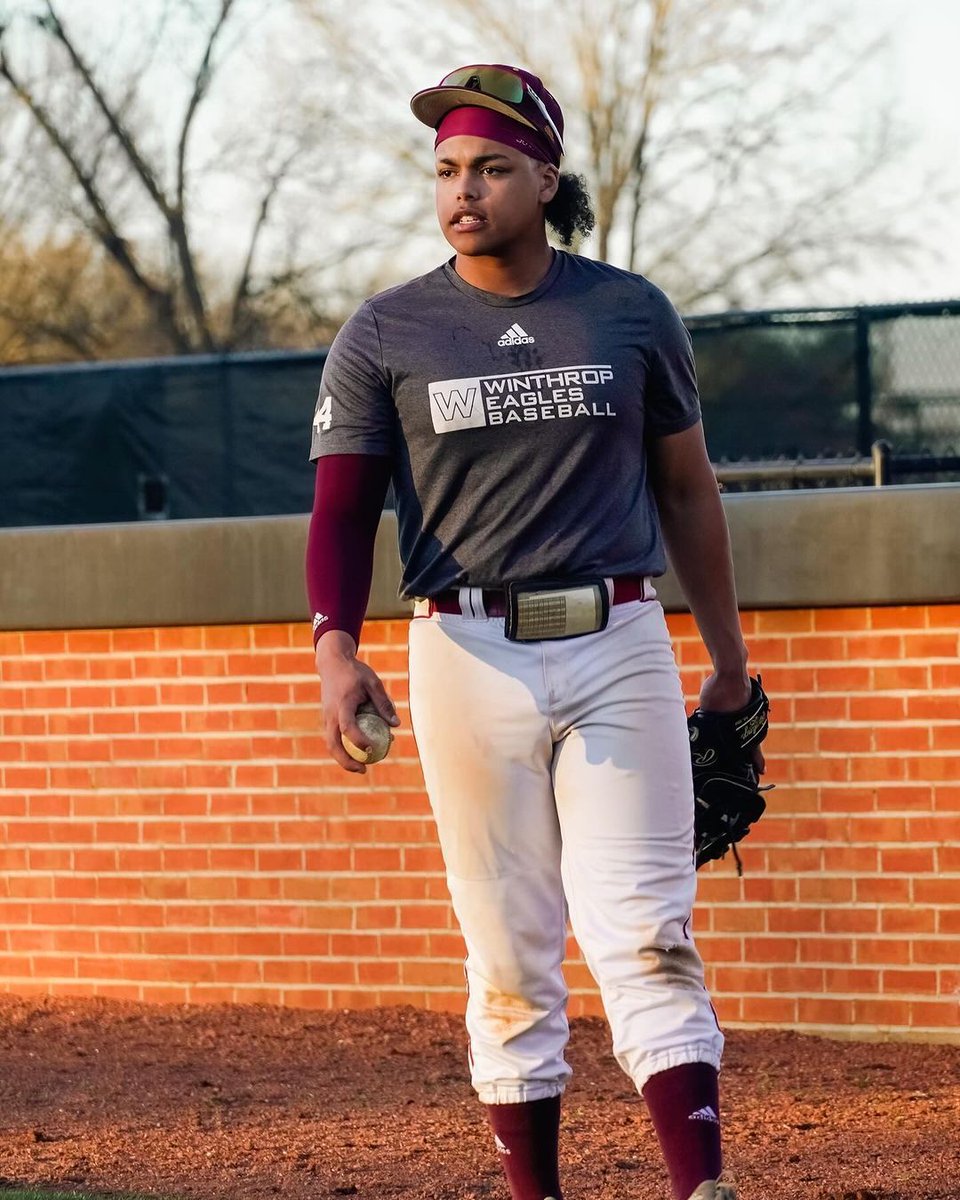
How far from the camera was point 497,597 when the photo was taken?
3184 millimetres

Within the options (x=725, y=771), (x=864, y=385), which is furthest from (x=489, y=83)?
(x=864, y=385)

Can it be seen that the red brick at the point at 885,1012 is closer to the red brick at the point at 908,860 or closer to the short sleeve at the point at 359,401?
the red brick at the point at 908,860

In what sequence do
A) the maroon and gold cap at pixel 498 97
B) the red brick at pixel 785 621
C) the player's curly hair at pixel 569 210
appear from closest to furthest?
the maroon and gold cap at pixel 498 97 → the player's curly hair at pixel 569 210 → the red brick at pixel 785 621

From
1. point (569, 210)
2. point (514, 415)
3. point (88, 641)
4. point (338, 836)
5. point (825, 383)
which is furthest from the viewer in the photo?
point (825, 383)

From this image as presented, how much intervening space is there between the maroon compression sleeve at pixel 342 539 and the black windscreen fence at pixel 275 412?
5292 millimetres

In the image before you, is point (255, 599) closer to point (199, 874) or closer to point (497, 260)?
point (199, 874)

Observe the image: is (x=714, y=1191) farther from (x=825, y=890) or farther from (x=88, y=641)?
(x=88, y=641)

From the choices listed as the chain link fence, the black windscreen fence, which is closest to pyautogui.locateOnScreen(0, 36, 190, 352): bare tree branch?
the black windscreen fence

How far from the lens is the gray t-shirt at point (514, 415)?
10.3 ft

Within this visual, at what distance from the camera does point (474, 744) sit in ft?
10.3

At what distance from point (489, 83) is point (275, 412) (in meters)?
5.97

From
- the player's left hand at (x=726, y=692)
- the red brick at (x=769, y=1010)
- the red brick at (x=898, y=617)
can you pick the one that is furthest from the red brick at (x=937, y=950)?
the player's left hand at (x=726, y=692)

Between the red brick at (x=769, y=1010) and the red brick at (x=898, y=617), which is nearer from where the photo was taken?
the red brick at (x=898, y=617)

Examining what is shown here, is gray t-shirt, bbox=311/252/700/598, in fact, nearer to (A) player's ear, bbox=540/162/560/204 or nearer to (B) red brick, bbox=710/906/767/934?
(A) player's ear, bbox=540/162/560/204
